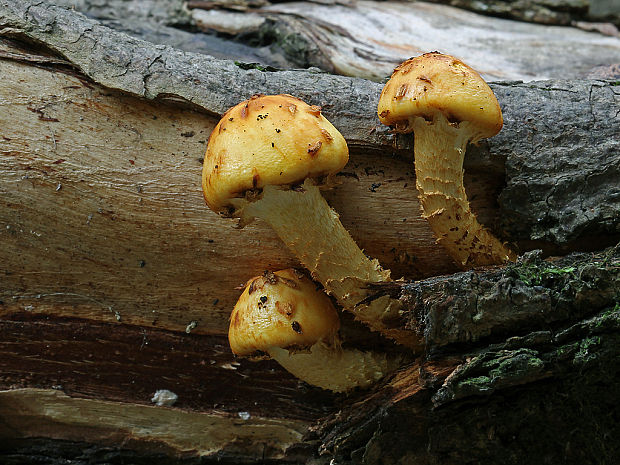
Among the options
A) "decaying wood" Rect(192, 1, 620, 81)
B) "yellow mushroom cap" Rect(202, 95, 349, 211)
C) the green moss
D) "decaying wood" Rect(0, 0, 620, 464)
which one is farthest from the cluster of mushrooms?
"decaying wood" Rect(192, 1, 620, 81)

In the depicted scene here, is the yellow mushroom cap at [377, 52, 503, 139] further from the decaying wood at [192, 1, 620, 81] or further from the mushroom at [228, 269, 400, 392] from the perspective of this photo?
the decaying wood at [192, 1, 620, 81]

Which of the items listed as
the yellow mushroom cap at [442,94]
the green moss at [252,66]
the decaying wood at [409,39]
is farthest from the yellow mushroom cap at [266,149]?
the decaying wood at [409,39]

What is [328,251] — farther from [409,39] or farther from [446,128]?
[409,39]

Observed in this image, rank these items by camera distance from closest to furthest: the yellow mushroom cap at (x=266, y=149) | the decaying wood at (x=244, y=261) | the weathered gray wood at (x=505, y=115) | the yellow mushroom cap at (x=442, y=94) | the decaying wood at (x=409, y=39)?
the yellow mushroom cap at (x=266, y=149)
the yellow mushroom cap at (x=442, y=94)
the decaying wood at (x=244, y=261)
the weathered gray wood at (x=505, y=115)
the decaying wood at (x=409, y=39)

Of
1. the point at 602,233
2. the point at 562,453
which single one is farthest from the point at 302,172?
the point at 562,453

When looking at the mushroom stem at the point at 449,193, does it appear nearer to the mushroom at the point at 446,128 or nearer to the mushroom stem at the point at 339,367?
the mushroom at the point at 446,128

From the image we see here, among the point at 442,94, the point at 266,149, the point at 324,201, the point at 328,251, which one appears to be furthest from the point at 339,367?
the point at 442,94
